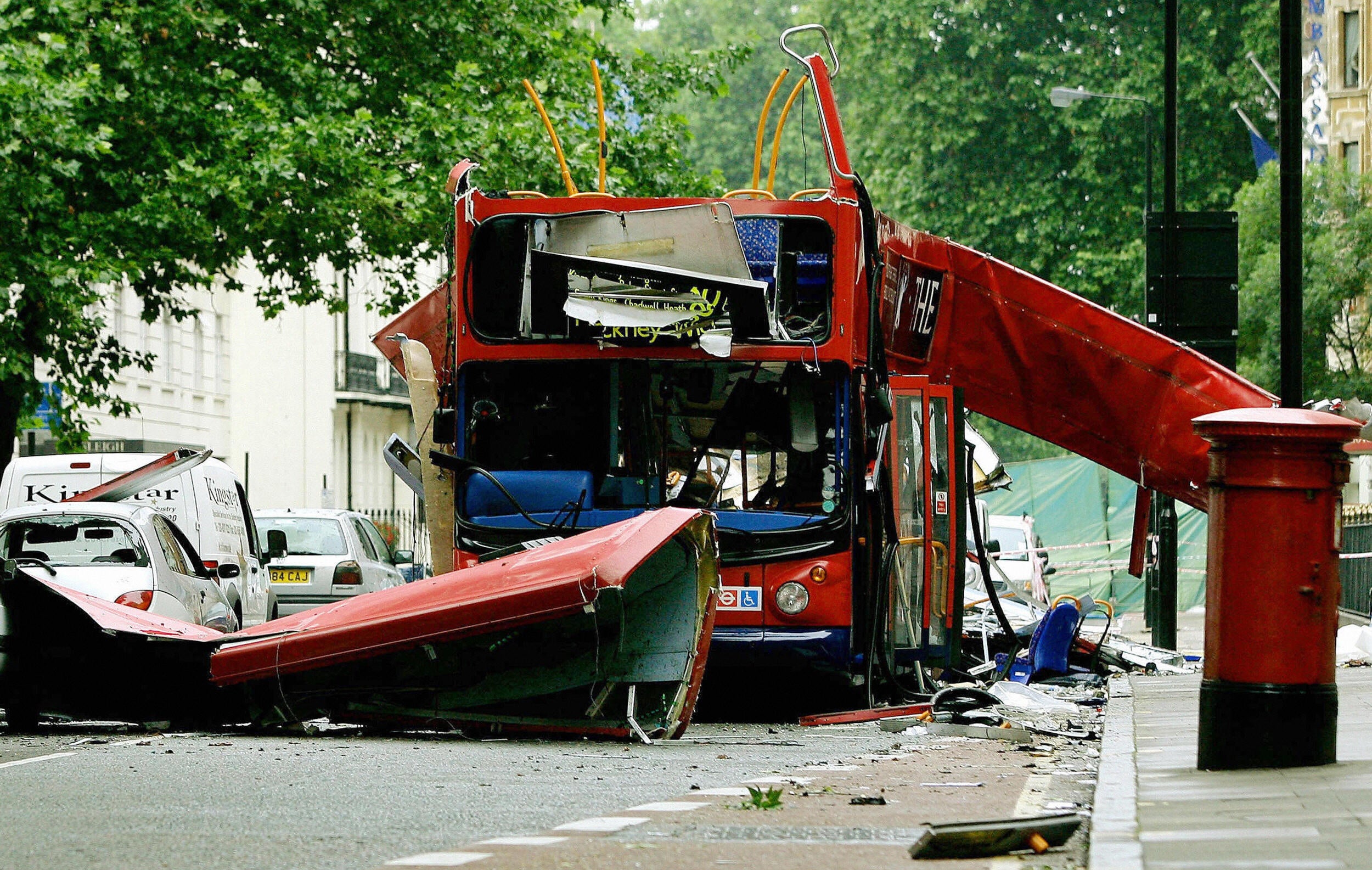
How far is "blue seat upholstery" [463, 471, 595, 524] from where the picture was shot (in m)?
12.3

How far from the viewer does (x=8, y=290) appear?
69.8 ft

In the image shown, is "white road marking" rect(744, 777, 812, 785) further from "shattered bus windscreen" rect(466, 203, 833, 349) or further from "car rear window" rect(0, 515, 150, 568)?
"car rear window" rect(0, 515, 150, 568)

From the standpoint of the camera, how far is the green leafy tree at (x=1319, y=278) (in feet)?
117

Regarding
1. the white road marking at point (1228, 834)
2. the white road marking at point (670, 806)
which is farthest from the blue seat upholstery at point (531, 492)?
the white road marking at point (1228, 834)

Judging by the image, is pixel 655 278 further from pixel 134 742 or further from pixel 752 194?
pixel 134 742

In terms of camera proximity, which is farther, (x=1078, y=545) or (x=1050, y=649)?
(x=1078, y=545)

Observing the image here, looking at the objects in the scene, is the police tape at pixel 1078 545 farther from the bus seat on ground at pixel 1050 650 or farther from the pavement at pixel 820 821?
the pavement at pixel 820 821

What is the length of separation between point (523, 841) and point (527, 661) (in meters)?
4.39

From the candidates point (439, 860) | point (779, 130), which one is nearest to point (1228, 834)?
point (439, 860)

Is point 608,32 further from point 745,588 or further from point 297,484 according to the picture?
point 745,588

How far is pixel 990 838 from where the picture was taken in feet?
20.8

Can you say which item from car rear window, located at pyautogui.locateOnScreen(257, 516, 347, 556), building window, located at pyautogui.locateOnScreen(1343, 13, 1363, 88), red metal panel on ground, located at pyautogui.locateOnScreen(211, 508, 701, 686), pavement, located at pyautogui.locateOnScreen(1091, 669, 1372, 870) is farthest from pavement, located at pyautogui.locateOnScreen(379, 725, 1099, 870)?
→ building window, located at pyautogui.locateOnScreen(1343, 13, 1363, 88)

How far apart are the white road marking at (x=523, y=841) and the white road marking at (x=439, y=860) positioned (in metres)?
0.26

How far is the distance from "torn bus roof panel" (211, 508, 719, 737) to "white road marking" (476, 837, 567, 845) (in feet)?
13.1
